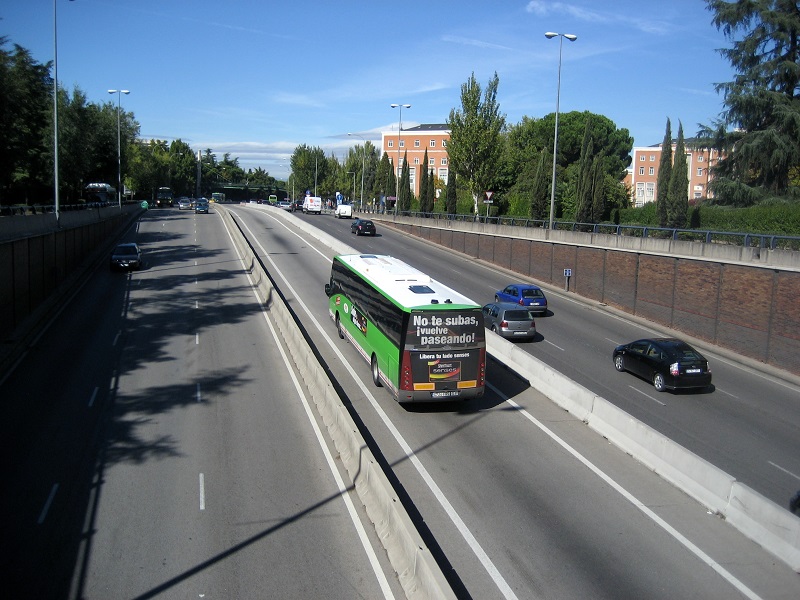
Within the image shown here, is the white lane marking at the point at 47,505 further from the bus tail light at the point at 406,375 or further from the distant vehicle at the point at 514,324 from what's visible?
the distant vehicle at the point at 514,324

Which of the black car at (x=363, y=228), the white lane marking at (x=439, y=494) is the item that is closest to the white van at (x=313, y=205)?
the black car at (x=363, y=228)

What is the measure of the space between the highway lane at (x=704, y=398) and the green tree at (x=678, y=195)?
33.7ft

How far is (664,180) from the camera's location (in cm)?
5253

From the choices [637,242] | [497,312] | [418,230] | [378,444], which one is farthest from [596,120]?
[378,444]

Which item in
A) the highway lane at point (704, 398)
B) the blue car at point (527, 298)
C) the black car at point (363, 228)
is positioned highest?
the black car at point (363, 228)

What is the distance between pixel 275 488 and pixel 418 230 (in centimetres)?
5679

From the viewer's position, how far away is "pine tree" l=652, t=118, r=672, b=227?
4597 centimetres

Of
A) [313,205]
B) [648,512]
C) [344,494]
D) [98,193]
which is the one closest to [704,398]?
[648,512]

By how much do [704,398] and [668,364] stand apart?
1583 millimetres

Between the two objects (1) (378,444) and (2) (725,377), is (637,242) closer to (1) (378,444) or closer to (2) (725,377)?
(2) (725,377)

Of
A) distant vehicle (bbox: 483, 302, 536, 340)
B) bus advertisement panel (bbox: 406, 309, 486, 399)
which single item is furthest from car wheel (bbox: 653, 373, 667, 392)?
bus advertisement panel (bbox: 406, 309, 486, 399)

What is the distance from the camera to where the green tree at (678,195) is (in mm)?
43781

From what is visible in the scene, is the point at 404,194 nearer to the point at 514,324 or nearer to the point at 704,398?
the point at 514,324

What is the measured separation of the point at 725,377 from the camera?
81.7ft
